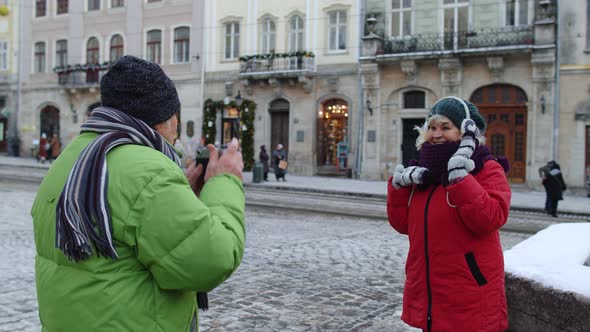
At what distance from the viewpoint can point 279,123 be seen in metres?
30.5

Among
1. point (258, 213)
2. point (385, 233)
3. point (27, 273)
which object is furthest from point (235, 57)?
point (27, 273)

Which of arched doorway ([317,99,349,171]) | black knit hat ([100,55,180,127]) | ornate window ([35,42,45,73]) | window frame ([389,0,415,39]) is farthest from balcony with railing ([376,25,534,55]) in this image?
black knit hat ([100,55,180,127])

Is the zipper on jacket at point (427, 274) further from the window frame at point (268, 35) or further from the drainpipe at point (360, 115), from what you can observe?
the window frame at point (268, 35)

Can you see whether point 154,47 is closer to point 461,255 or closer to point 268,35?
point 268,35

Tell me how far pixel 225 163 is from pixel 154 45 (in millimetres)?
33132

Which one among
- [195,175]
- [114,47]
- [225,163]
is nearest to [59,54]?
[114,47]

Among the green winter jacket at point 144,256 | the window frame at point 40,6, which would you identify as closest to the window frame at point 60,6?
the window frame at point 40,6

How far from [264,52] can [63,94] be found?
46.5ft

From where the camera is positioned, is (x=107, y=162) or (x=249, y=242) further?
(x=249, y=242)

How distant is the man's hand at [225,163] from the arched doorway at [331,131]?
85.8ft

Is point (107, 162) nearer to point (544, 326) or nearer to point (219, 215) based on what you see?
point (219, 215)

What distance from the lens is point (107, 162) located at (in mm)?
1975

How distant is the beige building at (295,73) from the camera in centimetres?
2819

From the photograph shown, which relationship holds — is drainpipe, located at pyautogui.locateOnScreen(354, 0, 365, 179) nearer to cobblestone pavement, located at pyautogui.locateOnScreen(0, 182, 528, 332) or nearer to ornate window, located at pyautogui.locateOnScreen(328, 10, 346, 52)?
ornate window, located at pyautogui.locateOnScreen(328, 10, 346, 52)
